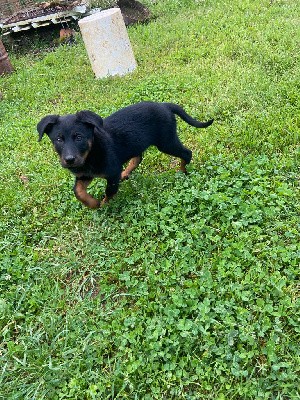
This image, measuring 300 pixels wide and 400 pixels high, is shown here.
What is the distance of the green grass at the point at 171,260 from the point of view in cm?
278

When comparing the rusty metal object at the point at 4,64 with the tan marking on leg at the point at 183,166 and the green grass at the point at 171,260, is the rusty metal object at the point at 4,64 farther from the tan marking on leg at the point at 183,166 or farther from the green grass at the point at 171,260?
the tan marking on leg at the point at 183,166

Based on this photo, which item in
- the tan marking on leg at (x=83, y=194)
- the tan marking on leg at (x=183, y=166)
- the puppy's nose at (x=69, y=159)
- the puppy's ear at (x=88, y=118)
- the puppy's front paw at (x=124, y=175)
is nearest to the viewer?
the puppy's nose at (x=69, y=159)

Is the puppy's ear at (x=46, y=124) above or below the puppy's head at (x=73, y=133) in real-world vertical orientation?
above

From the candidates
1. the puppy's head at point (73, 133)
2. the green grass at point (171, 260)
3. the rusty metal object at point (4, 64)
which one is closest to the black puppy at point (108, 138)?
the puppy's head at point (73, 133)

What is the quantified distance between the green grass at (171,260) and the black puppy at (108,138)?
37 centimetres

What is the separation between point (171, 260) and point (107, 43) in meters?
4.90

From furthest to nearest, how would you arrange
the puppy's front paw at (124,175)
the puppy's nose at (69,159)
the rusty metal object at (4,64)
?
the rusty metal object at (4,64)
the puppy's front paw at (124,175)
the puppy's nose at (69,159)

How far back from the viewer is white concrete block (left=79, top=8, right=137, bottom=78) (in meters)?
7.15

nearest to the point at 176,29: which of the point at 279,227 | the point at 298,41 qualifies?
the point at 298,41

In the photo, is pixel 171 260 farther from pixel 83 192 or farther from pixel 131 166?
pixel 131 166

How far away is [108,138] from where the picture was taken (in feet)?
13.1

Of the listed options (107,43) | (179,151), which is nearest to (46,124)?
(179,151)

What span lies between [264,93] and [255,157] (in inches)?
56.9

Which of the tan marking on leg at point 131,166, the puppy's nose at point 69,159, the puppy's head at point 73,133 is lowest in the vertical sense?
the tan marking on leg at point 131,166
